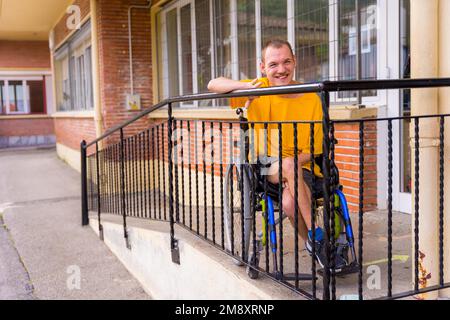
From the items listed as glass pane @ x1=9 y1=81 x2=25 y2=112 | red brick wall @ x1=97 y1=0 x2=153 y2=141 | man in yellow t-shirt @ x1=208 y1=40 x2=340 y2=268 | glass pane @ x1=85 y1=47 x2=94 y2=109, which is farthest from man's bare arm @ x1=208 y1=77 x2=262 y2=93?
glass pane @ x1=9 y1=81 x2=25 y2=112

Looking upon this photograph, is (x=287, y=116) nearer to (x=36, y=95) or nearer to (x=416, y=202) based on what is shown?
(x=416, y=202)

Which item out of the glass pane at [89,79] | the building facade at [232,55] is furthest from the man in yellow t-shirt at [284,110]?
the glass pane at [89,79]

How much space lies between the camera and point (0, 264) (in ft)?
18.8

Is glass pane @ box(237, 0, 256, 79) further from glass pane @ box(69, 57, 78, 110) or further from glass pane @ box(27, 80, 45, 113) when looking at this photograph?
glass pane @ box(27, 80, 45, 113)

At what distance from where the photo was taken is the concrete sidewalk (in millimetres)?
4925

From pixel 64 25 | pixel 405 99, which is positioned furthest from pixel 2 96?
pixel 405 99

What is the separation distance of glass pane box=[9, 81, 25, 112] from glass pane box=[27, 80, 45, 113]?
332 millimetres

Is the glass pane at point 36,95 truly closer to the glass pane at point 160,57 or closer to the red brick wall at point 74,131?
the red brick wall at point 74,131

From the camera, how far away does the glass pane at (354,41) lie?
4.64 m

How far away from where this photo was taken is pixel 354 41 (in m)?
4.76

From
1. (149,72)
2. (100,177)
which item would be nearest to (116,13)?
(149,72)

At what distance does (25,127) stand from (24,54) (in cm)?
286
